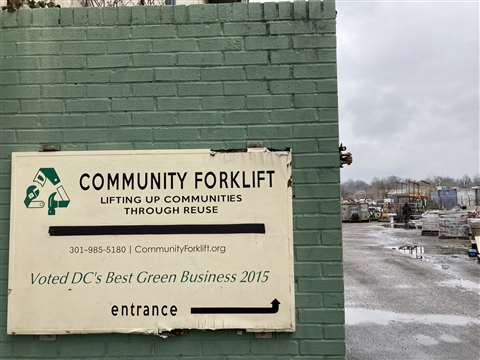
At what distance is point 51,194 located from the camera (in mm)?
3496

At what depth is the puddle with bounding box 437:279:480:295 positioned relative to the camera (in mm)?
13320

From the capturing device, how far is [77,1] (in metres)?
6.66

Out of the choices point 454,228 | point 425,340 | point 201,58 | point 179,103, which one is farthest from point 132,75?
point 454,228

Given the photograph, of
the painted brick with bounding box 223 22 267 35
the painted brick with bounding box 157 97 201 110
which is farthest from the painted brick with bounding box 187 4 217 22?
the painted brick with bounding box 157 97 201 110

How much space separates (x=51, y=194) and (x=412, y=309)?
9.18 m

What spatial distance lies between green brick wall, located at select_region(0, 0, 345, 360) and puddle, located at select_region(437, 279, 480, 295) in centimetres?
1136

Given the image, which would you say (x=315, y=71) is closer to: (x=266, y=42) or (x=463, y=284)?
(x=266, y=42)

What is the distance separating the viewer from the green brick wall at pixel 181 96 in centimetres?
345

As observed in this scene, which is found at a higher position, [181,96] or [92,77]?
[92,77]

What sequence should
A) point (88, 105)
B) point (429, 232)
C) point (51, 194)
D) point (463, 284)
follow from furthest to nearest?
point (429, 232), point (463, 284), point (88, 105), point (51, 194)

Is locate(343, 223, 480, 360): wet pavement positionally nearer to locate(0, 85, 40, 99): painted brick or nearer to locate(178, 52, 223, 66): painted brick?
locate(178, 52, 223, 66): painted brick

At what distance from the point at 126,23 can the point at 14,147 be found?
1214 millimetres

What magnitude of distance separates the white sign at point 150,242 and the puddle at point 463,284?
1147 cm

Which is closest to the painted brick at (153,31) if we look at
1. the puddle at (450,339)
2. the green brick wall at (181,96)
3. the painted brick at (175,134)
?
the green brick wall at (181,96)
